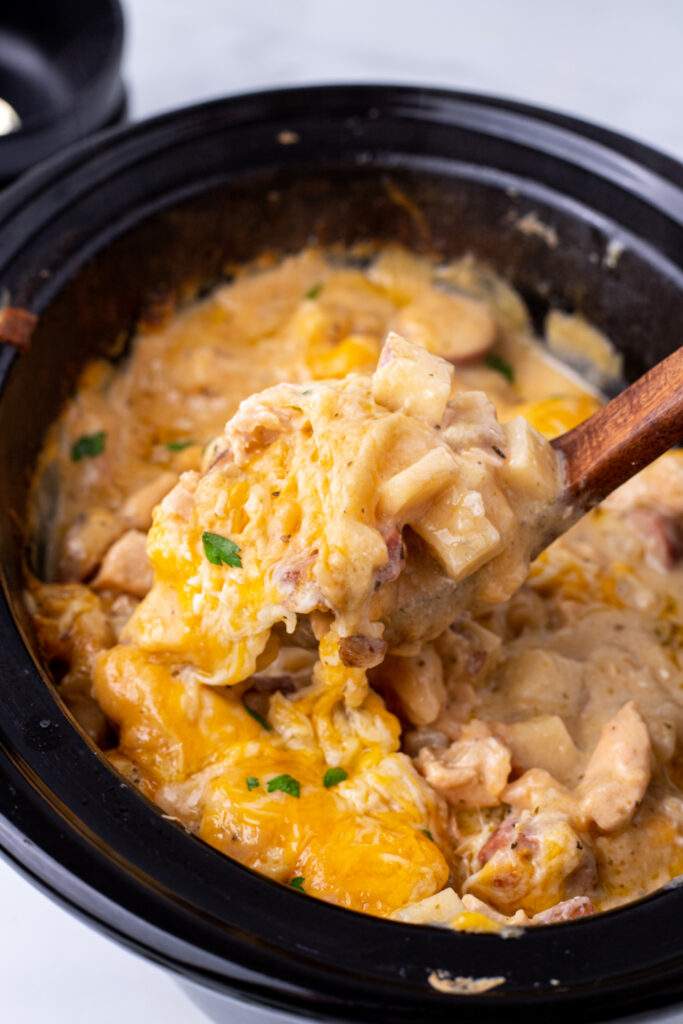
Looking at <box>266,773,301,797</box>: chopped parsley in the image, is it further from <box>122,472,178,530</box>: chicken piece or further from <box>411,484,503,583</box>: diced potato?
<box>122,472,178,530</box>: chicken piece

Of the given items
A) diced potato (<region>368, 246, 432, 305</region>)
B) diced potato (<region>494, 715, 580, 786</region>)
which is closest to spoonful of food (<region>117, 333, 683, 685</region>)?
diced potato (<region>494, 715, 580, 786</region>)

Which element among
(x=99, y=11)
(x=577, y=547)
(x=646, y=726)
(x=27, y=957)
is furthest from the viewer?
(x=99, y=11)

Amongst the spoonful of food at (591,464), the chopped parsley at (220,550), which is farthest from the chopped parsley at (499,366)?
the chopped parsley at (220,550)

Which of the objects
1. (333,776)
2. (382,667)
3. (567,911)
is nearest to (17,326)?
(382,667)

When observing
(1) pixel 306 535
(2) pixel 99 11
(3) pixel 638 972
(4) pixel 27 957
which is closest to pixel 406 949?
(3) pixel 638 972

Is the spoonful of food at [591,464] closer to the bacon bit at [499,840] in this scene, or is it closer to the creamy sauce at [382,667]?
the creamy sauce at [382,667]

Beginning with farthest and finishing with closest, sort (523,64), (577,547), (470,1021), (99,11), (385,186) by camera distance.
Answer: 1. (523,64)
2. (99,11)
3. (385,186)
4. (577,547)
5. (470,1021)

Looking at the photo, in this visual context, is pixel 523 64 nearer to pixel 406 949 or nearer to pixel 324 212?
pixel 324 212
